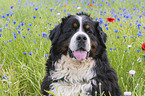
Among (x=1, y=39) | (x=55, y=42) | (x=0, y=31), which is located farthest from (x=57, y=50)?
(x=0, y=31)

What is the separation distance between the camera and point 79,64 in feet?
8.98

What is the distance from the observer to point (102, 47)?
2.84m

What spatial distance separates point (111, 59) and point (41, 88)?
152 cm

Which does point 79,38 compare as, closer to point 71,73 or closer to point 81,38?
point 81,38

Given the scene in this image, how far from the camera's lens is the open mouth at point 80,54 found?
2.66 metres

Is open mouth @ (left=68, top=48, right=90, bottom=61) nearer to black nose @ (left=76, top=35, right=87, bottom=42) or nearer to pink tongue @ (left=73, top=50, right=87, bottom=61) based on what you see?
pink tongue @ (left=73, top=50, right=87, bottom=61)

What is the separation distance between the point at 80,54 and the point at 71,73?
0.30 meters

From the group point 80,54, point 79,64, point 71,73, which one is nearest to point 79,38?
point 80,54

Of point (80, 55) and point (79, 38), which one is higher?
point (79, 38)

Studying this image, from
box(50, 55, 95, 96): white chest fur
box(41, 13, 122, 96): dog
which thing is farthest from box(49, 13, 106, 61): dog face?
box(50, 55, 95, 96): white chest fur

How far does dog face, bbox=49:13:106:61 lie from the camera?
2.58m

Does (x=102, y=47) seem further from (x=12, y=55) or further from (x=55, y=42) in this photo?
(x=12, y=55)

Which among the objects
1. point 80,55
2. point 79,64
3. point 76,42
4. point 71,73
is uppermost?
point 76,42

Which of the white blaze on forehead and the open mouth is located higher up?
the white blaze on forehead
